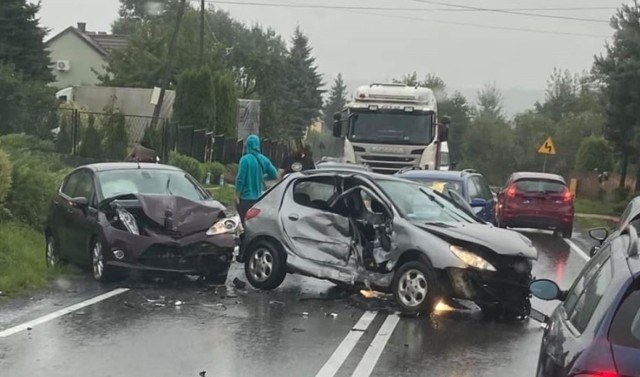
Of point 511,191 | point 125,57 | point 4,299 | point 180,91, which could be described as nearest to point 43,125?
point 180,91

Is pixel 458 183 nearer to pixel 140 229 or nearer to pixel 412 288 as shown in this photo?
pixel 412 288

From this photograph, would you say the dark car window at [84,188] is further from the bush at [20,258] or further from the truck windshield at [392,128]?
the truck windshield at [392,128]

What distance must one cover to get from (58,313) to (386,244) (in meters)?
3.71

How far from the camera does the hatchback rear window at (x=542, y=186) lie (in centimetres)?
2287

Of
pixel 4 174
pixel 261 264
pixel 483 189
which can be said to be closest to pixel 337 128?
pixel 483 189

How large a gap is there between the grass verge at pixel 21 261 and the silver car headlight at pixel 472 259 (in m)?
5.23

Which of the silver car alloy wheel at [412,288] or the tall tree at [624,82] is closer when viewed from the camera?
the silver car alloy wheel at [412,288]

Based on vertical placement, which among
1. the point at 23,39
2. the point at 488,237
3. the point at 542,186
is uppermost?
the point at 23,39

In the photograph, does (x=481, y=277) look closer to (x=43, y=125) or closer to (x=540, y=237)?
(x=540, y=237)

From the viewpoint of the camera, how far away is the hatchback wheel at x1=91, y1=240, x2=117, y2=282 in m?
12.0

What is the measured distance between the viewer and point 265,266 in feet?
39.7

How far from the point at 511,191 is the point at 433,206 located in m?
11.8

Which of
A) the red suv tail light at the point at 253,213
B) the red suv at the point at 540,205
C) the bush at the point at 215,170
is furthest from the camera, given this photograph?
the bush at the point at 215,170

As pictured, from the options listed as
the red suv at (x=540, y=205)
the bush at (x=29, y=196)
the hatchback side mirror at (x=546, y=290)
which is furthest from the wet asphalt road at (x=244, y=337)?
the red suv at (x=540, y=205)
